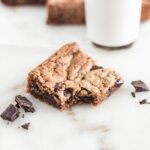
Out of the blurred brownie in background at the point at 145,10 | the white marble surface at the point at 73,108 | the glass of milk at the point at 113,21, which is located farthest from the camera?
the blurred brownie in background at the point at 145,10

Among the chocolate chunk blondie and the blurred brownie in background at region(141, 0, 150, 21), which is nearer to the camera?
the chocolate chunk blondie

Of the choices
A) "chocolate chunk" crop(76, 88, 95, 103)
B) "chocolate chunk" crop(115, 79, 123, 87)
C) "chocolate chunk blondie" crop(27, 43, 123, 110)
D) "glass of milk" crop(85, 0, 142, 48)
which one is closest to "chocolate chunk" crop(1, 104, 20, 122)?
"chocolate chunk blondie" crop(27, 43, 123, 110)

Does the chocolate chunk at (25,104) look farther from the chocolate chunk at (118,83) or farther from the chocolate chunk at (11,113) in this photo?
the chocolate chunk at (118,83)

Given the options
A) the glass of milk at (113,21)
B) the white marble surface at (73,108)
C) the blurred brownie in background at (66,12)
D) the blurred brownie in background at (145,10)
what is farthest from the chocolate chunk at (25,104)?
the blurred brownie in background at (145,10)

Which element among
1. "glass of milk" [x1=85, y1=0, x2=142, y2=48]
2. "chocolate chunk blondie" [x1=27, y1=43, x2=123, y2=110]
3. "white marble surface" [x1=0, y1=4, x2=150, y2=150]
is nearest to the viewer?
"white marble surface" [x1=0, y1=4, x2=150, y2=150]

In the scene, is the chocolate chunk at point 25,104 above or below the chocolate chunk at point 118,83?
below

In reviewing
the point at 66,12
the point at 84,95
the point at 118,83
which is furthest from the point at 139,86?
the point at 66,12

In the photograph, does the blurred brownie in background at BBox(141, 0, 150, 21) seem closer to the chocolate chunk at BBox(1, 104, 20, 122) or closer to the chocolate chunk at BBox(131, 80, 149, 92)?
the chocolate chunk at BBox(131, 80, 149, 92)
